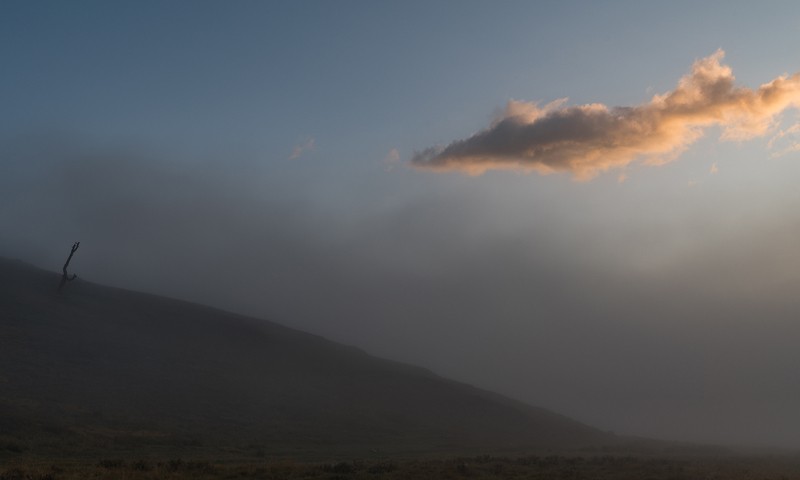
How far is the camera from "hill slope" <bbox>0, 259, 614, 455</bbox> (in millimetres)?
43531

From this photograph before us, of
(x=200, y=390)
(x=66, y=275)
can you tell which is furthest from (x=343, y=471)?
(x=66, y=275)

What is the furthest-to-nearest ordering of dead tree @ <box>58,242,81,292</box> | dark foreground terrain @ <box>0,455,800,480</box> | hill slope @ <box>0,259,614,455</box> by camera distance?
dead tree @ <box>58,242,81,292</box> < hill slope @ <box>0,259,614,455</box> < dark foreground terrain @ <box>0,455,800,480</box>

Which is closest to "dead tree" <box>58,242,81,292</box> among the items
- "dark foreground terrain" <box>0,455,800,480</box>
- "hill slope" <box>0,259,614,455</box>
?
"hill slope" <box>0,259,614,455</box>

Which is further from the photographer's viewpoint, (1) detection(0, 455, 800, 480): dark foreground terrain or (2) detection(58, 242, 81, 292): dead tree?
(2) detection(58, 242, 81, 292): dead tree

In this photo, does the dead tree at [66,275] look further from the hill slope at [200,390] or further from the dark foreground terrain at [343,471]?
the dark foreground terrain at [343,471]

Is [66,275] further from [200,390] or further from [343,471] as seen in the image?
[343,471]

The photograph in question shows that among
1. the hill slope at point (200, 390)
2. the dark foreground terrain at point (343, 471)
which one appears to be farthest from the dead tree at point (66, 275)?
the dark foreground terrain at point (343, 471)

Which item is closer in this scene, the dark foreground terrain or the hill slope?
the dark foreground terrain

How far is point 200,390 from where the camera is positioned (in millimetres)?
62531

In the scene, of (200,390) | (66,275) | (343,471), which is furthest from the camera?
(66,275)

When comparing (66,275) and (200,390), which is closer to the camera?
(200,390)

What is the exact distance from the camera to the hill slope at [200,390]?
143 feet

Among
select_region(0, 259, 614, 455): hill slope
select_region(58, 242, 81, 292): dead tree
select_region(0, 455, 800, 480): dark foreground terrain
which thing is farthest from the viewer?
select_region(58, 242, 81, 292): dead tree

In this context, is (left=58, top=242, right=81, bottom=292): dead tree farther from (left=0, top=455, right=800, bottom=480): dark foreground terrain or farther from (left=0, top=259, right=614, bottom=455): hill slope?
(left=0, top=455, right=800, bottom=480): dark foreground terrain
